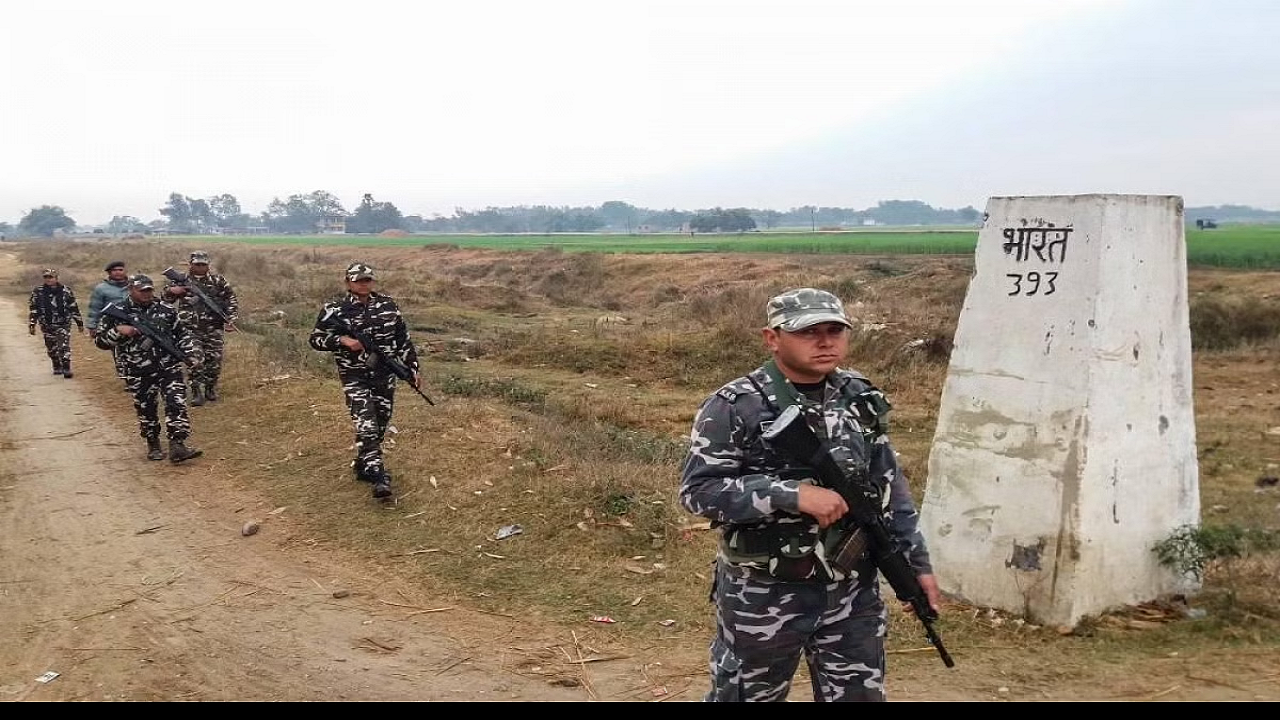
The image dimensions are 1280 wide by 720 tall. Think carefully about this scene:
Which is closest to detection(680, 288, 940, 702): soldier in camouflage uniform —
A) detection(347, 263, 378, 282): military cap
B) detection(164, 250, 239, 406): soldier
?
detection(347, 263, 378, 282): military cap

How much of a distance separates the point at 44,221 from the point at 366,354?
152644 mm

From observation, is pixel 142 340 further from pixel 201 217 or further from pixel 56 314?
pixel 201 217

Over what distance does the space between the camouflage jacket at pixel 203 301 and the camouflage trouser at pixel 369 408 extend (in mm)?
4014

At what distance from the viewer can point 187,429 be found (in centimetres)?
766

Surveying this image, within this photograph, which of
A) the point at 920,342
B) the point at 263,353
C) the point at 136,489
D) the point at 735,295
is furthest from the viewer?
the point at 735,295

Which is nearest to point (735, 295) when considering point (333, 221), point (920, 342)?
point (920, 342)

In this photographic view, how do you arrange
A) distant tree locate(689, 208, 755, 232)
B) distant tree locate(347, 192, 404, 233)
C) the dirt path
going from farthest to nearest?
distant tree locate(347, 192, 404, 233)
distant tree locate(689, 208, 755, 232)
the dirt path

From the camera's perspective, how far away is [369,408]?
20.4 feet

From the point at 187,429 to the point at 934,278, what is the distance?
67.2 feet

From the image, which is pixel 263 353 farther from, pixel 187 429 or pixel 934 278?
pixel 934 278

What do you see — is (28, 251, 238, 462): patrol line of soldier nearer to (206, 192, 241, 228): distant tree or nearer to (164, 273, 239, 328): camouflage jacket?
(164, 273, 239, 328): camouflage jacket

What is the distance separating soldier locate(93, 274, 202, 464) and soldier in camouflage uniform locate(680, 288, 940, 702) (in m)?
6.56

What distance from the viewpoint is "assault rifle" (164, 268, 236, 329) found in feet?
30.5

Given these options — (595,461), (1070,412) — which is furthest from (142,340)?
(1070,412)
